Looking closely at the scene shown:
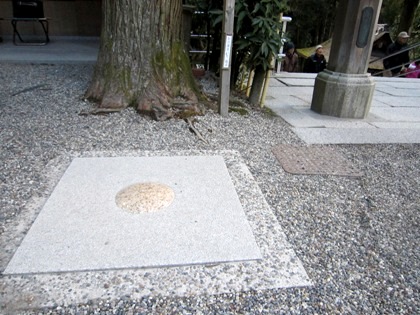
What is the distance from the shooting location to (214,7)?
4.88m

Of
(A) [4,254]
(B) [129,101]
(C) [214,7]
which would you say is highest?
(C) [214,7]

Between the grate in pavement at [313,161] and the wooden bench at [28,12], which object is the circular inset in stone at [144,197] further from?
the wooden bench at [28,12]

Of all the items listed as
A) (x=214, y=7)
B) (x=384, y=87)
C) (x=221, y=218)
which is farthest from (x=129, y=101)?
(x=384, y=87)

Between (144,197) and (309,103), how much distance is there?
12.9ft

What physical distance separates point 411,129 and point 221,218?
136 inches

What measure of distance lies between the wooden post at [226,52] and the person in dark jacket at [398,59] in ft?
26.8

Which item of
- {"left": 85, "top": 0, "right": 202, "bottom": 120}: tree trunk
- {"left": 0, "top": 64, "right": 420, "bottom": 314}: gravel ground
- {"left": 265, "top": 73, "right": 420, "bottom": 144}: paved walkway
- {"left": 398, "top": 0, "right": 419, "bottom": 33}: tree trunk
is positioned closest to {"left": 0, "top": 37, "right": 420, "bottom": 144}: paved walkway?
{"left": 265, "top": 73, "right": 420, "bottom": 144}: paved walkway

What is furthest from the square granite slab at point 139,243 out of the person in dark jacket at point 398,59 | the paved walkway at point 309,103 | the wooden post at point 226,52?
the person in dark jacket at point 398,59

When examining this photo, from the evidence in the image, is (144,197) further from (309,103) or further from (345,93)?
(309,103)

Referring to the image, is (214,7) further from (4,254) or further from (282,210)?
(4,254)

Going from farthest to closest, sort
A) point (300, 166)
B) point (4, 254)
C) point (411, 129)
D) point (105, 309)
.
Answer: point (411, 129), point (300, 166), point (4, 254), point (105, 309)

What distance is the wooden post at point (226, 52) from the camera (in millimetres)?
3815

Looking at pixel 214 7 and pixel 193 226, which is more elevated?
pixel 214 7

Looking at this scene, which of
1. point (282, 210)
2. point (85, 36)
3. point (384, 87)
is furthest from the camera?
point (85, 36)
